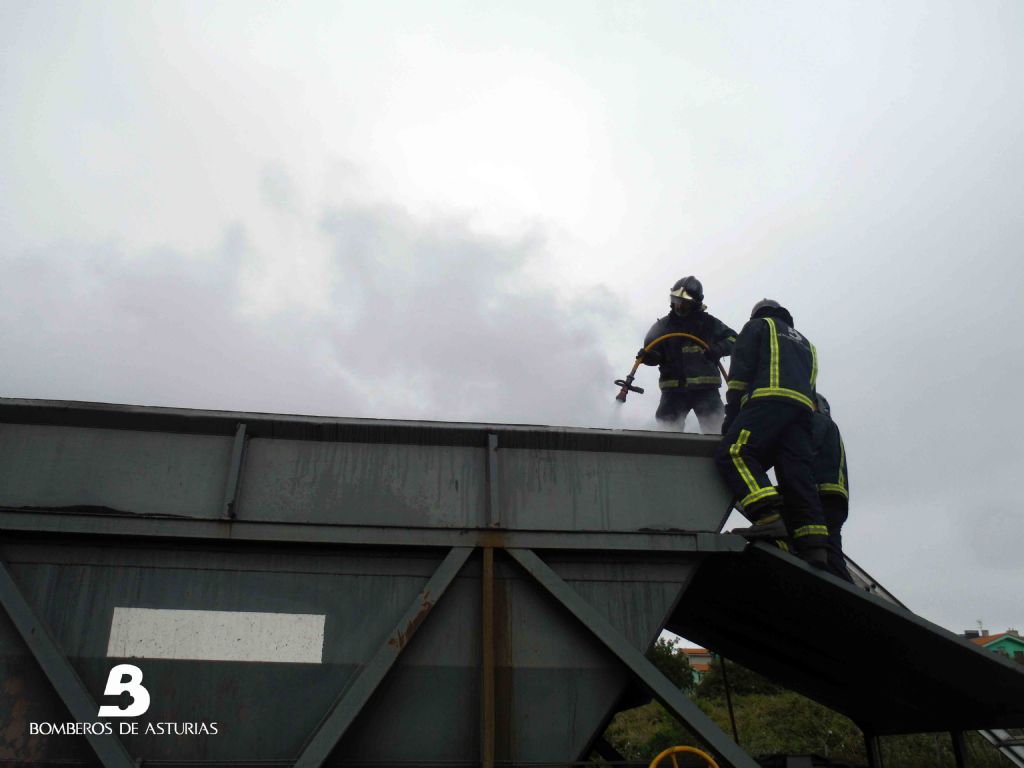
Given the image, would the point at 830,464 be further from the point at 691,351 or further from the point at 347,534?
the point at 347,534

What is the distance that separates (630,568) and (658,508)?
350 mm

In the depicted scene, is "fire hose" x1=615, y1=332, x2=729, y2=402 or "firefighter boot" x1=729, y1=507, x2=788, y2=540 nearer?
"firefighter boot" x1=729, y1=507, x2=788, y2=540

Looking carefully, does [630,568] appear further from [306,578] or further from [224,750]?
[224,750]

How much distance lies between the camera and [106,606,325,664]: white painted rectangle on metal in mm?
3594

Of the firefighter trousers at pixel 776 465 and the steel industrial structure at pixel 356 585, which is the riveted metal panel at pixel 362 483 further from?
the firefighter trousers at pixel 776 465

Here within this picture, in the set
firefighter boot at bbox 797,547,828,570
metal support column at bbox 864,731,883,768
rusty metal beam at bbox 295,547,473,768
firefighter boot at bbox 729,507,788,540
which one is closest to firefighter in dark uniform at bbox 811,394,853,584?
firefighter boot at bbox 797,547,828,570

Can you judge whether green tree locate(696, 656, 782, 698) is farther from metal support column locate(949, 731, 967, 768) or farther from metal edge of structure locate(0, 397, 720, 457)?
metal edge of structure locate(0, 397, 720, 457)

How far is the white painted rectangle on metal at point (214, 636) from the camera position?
3594mm

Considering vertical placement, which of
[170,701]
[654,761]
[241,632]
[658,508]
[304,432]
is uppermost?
[304,432]

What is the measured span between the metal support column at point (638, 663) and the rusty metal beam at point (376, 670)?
330 millimetres

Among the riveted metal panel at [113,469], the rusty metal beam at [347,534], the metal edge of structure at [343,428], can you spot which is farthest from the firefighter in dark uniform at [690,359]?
the riveted metal panel at [113,469]

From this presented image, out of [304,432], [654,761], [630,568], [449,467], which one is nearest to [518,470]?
[449,467]

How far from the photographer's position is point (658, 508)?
414 centimetres

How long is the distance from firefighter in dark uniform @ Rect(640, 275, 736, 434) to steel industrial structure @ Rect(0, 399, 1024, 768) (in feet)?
9.70
